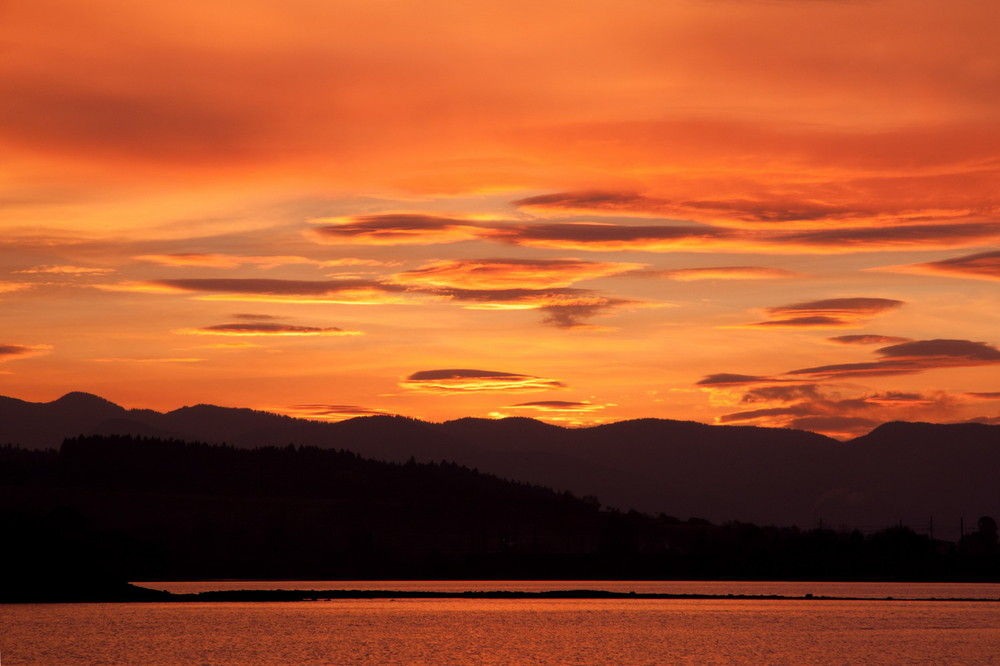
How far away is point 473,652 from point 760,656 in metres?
30.8

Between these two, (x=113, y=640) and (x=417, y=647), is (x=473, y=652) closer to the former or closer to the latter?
(x=417, y=647)

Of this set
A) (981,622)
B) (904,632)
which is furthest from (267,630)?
(981,622)

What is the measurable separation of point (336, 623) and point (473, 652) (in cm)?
5277

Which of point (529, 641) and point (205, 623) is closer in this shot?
point (529, 641)

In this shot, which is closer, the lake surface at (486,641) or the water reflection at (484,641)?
the lake surface at (486,641)

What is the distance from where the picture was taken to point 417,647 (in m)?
151

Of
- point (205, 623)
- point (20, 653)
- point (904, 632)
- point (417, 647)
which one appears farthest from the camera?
point (205, 623)

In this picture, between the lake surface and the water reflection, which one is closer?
the lake surface

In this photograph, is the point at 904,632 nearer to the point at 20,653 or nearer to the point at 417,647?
the point at 417,647

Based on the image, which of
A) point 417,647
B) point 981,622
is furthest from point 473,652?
point 981,622

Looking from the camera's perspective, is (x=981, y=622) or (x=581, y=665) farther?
(x=981, y=622)

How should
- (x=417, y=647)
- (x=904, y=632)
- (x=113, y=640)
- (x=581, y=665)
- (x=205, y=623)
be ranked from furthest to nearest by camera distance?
(x=205, y=623) < (x=904, y=632) < (x=113, y=640) < (x=417, y=647) < (x=581, y=665)

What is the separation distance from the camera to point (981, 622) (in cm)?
19638

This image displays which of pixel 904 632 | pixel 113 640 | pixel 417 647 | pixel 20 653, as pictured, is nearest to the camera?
pixel 20 653
